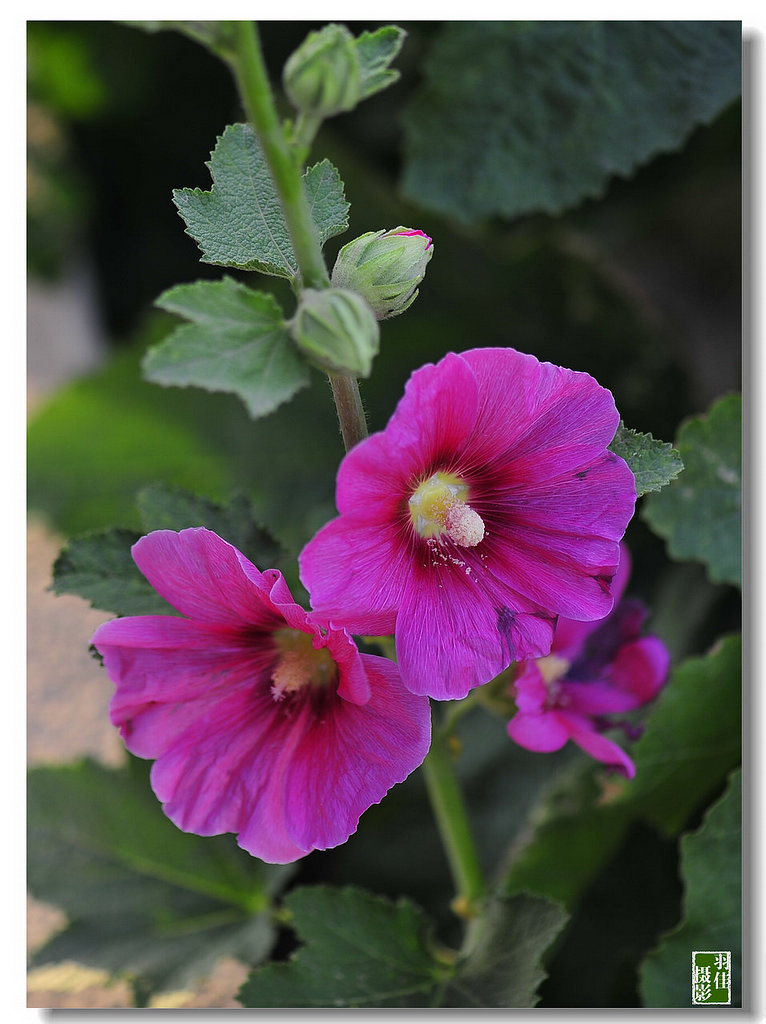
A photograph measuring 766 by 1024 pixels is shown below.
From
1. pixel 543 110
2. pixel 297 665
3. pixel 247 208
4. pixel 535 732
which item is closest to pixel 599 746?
pixel 535 732

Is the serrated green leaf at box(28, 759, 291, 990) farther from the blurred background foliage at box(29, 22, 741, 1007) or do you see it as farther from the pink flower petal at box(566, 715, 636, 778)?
the pink flower petal at box(566, 715, 636, 778)

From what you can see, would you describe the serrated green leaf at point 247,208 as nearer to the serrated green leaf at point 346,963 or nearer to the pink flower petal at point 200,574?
the pink flower petal at point 200,574

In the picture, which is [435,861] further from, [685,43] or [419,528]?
[685,43]

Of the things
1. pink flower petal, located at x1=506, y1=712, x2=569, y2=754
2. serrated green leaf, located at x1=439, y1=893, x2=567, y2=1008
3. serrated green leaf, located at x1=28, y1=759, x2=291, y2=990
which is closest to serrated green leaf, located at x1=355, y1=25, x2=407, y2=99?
pink flower petal, located at x1=506, y1=712, x2=569, y2=754

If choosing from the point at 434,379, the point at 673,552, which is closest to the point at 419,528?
the point at 434,379

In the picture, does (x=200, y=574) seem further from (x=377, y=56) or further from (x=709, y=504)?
(x=709, y=504)

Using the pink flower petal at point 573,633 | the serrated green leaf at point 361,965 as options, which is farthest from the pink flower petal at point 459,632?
the serrated green leaf at point 361,965
